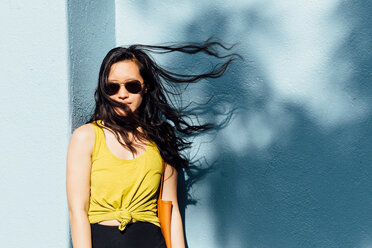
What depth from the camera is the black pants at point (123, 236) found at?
8.68ft

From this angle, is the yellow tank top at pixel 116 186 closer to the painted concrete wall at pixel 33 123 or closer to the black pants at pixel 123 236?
the black pants at pixel 123 236

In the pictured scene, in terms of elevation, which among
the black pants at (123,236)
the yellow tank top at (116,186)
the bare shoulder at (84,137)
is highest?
the bare shoulder at (84,137)

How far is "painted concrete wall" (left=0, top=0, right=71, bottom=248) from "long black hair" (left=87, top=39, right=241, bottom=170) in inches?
8.9

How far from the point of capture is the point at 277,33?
324 centimetres

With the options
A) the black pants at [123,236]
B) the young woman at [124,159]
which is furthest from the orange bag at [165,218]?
the black pants at [123,236]

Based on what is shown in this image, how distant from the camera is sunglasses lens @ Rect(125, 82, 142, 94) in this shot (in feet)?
9.23

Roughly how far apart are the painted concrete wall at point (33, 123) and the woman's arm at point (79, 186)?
0.25 m

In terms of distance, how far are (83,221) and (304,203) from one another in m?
1.37

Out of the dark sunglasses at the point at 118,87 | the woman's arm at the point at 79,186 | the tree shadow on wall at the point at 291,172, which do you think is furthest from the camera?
the tree shadow on wall at the point at 291,172

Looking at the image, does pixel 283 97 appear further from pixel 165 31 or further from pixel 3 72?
pixel 3 72

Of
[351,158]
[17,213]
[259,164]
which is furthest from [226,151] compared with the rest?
[17,213]

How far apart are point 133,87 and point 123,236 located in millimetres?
758

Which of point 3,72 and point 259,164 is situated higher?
point 3,72

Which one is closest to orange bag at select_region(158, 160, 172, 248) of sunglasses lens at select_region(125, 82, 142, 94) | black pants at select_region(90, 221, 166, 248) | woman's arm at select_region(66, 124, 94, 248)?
black pants at select_region(90, 221, 166, 248)
